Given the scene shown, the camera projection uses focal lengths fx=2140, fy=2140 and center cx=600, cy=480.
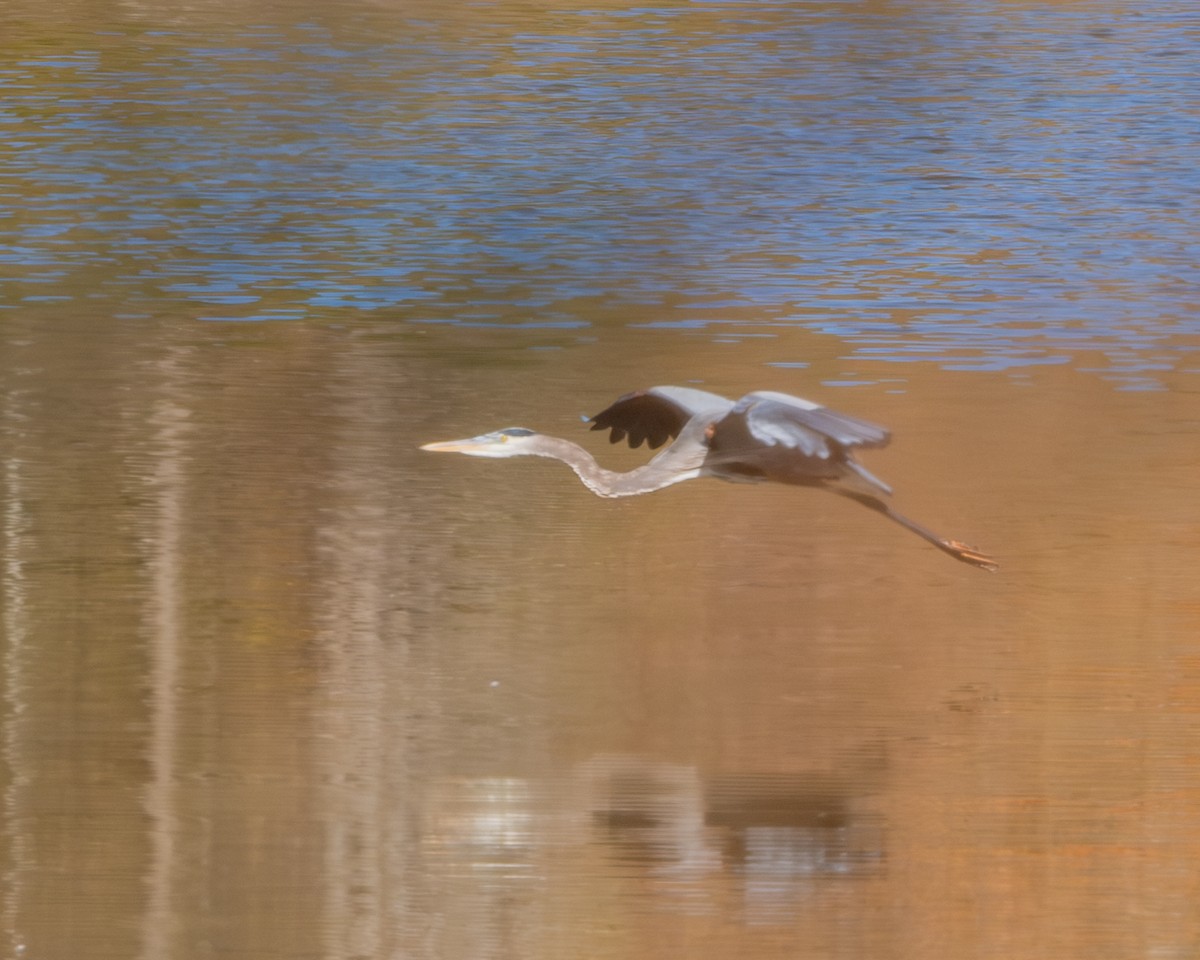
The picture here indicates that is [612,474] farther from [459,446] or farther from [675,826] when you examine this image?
[675,826]

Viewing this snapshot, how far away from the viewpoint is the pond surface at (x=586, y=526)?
8.44 ft

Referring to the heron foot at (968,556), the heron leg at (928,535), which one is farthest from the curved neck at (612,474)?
the heron foot at (968,556)

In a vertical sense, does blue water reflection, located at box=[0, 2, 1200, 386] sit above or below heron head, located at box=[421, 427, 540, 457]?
below

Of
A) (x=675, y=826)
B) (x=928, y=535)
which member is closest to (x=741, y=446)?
(x=928, y=535)

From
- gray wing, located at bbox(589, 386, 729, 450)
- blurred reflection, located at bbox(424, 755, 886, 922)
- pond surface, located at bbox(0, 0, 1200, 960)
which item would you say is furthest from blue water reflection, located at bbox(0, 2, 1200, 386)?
blurred reflection, located at bbox(424, 755, 886, 922)

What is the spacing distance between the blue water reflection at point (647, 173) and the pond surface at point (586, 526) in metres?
0.03

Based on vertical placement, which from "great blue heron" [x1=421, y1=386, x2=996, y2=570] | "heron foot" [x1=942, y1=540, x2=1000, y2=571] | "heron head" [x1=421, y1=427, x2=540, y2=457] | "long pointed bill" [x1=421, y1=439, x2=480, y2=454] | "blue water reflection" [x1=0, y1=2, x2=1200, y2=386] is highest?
"great blue heron" [x1=421, y1=386, x2=996, y2=570]

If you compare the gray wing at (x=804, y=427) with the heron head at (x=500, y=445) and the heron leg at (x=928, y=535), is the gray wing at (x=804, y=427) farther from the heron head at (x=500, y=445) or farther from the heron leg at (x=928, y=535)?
the heron head at (x=500, y=445)

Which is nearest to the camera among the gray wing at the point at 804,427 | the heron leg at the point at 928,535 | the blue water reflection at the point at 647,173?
the gray wing at the point at 804,427

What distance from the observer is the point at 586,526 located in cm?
379

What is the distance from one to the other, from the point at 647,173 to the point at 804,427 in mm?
3296

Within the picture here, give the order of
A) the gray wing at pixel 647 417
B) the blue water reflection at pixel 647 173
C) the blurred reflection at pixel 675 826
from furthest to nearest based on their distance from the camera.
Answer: the blue water reflection at pixel 647 173
the gray wing at pixel 647 417
the blurred reflection at pixel 675 826

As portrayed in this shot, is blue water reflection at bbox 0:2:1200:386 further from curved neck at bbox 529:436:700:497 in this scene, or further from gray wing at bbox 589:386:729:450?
curved neck at bbox 529:436:700:497

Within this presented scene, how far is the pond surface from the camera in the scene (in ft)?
8.44
